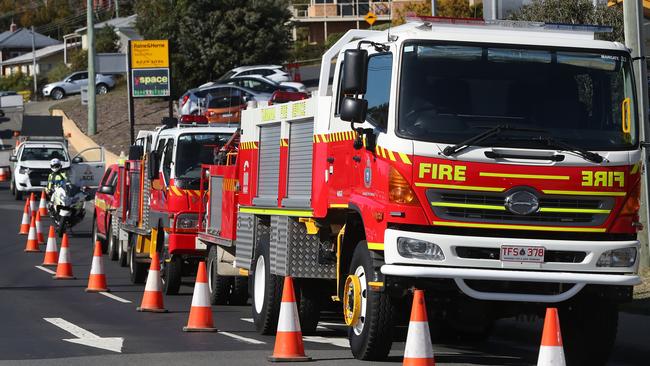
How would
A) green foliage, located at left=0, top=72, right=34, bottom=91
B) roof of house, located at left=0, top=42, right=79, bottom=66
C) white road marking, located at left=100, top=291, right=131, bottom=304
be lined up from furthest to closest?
1. roof of house, located at left=0, top=42, right=79, bottom=66
2. green foliage, located at left=0, top=72, right=34, bottom=91
3. white road marking, located at left=100, top=291, right=131, bottom=304

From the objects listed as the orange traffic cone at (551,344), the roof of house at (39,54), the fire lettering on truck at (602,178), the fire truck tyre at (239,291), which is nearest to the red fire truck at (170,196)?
the fire truck tyre at (239,291)

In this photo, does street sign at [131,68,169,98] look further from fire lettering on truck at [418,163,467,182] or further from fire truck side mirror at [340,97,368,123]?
fire lettering on truck at [418,163,467,182]

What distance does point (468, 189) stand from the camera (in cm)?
1118

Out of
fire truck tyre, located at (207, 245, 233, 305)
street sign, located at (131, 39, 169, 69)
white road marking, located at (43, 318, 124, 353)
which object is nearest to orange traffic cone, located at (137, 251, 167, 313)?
fire truck tyre, located at (207, 245, 233, 305)

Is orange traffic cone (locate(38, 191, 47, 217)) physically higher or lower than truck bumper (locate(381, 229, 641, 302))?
lower

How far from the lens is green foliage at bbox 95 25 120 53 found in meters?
93.8

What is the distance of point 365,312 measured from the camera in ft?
38.7

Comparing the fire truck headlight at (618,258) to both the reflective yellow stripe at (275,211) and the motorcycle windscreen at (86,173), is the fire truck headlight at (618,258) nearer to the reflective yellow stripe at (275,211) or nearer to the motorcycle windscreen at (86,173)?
the reflective yellow stripe at (275,211)

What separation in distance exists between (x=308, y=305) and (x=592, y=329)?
354 cm

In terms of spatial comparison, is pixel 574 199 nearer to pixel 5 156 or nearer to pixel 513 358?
pixel 513 358

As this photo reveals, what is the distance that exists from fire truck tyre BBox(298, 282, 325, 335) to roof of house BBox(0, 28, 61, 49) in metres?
127

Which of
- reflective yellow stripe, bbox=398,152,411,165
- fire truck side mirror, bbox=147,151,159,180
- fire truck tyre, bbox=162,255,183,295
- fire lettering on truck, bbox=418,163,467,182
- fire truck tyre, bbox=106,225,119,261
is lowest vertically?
fire truck tyre, bbox=106,225,119,261

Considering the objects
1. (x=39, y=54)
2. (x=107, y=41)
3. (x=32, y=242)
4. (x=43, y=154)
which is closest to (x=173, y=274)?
(x=32, y=242)

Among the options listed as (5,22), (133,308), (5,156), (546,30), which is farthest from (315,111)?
(5,22)
